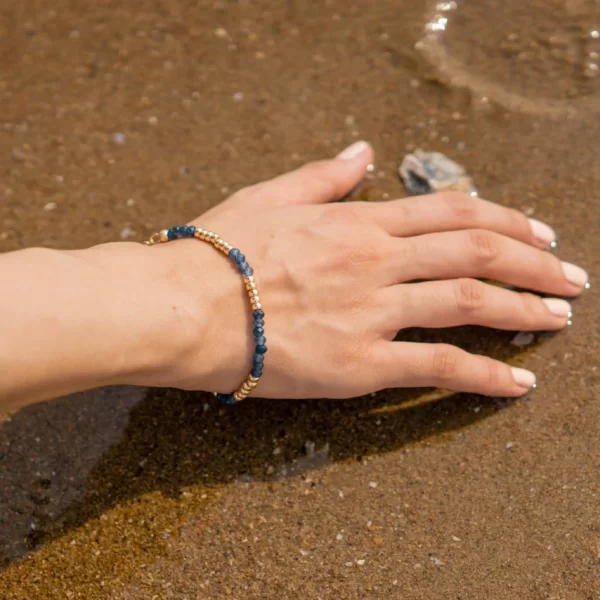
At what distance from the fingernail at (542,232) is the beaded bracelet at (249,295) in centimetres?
74

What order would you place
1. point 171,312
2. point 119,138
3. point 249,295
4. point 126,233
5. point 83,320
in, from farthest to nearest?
point 119,138 < point 126,233 < point 249,295 < point 171,312 < point 83,320

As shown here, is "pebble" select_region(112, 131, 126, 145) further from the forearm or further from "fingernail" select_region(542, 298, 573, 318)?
"fingernail" select_region(542, 298, 573, 318)

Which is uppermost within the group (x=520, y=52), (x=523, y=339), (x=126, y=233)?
(x=520, y=52)

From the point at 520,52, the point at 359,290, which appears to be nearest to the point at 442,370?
the point at 359,290

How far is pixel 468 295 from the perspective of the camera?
1614 millimetres

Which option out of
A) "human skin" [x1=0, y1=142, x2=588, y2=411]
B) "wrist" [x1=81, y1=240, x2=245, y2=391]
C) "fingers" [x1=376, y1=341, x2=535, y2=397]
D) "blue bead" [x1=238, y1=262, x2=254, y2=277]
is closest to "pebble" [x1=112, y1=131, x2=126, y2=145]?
"human skin" [x1=0, y1=142, x2=588, y2=411]

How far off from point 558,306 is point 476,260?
24cm

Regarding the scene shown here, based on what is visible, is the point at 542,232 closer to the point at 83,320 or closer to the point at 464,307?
the point at 464,307

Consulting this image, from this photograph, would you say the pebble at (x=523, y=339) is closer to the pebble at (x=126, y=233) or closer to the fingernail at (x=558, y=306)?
the fingernail at (x=558, y=306)

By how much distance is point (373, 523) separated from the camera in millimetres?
1537

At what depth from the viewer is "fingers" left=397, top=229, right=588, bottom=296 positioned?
5.39 ft

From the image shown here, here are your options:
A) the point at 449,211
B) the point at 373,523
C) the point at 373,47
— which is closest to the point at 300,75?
the point at 373,47

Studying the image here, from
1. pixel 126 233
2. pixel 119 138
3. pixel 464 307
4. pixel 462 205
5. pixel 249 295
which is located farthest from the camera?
pixel 119 138

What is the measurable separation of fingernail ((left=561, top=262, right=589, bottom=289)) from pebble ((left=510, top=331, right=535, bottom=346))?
162mm
